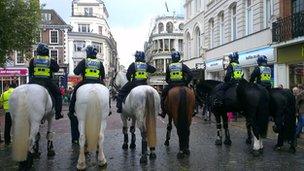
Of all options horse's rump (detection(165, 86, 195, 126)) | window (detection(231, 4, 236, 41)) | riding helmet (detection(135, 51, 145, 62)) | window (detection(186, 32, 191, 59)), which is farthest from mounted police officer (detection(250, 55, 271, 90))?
window (detection(186, 32, 191, 59))

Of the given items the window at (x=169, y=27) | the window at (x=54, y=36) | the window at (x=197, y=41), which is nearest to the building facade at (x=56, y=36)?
the window at (x=54, y=36)

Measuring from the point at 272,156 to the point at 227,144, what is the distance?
227cm

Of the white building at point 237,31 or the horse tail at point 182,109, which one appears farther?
the white building at point 237,31

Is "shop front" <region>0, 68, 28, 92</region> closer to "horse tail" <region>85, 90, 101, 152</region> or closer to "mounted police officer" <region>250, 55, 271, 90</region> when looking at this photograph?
"mounted police officer" <region>250, 55, 271, 90</region>

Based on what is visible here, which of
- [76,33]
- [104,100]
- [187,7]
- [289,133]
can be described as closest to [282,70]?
[289,133]

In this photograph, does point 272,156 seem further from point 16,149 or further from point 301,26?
point 301,26

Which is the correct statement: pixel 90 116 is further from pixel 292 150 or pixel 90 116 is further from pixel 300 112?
pixel 300 112

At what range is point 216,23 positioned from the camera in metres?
40.8

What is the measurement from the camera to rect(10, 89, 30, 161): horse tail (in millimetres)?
10227

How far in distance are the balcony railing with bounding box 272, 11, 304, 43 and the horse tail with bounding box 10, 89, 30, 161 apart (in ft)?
55.1

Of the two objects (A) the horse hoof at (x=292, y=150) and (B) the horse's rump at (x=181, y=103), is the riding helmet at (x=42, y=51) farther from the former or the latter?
(A) the horse hoof at (x=292, y=150)

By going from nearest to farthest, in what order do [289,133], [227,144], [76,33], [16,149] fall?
[16,149]
[289,133]
[227,144]
[76,33]

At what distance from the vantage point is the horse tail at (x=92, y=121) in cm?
1044

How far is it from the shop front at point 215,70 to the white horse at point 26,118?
93.1ft
